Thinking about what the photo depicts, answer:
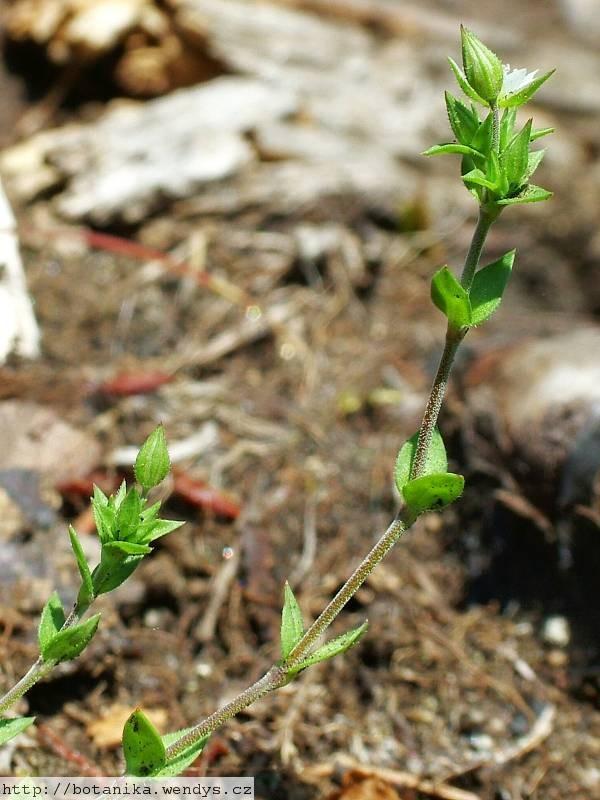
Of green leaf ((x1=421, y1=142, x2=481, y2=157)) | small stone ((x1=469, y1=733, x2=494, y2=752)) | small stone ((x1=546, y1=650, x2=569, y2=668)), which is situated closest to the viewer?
green leaf ((x1=421, y1=142, x2=481, y2=157))

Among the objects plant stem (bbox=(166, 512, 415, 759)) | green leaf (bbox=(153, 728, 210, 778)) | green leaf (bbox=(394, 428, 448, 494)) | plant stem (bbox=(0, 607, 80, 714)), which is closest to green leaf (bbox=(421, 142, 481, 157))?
green leaf (bbox=(394, 428, 448, 494))

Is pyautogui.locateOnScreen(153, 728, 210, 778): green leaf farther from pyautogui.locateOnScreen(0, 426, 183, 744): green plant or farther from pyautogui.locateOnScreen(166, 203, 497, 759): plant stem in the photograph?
pyautogui.locateOnScreen(0, 426, 183, 744): green plant

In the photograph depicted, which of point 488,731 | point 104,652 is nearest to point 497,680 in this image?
point 488,731

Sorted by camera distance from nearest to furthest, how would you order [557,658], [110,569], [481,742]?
[110,569], [481,742], [557,658]

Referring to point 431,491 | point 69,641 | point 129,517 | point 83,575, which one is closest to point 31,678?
point 69,641

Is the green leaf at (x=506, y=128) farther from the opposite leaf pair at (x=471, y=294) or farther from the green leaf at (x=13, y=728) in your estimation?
the green leaf at (x=13, y=728)

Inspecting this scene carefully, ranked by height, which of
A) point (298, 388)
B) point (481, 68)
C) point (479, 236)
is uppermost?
point (481, 68)

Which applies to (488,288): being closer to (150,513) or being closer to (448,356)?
(448,356)
